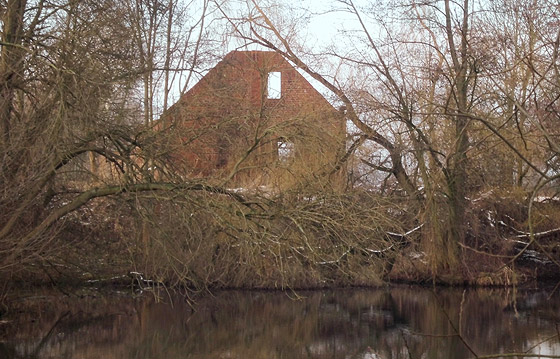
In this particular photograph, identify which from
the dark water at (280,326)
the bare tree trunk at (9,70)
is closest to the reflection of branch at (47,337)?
the dark water at (280,326)

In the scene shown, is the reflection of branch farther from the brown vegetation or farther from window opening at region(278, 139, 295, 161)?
window opening at region(278, 139, 295, 161)

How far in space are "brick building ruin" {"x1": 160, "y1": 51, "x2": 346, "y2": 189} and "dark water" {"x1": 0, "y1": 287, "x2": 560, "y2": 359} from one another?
228cm

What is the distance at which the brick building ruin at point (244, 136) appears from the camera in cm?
1191

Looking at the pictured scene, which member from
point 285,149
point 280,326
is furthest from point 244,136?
point 280,326

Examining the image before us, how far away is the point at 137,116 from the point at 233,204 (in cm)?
213

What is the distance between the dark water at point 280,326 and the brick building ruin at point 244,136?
7.50 ft

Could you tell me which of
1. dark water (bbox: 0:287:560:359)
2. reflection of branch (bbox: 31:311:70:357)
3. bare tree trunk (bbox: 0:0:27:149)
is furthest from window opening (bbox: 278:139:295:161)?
reflection of branch (bbox: 31:311:70:357)

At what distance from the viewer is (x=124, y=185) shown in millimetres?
10938

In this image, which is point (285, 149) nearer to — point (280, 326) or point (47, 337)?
point (280, 326)

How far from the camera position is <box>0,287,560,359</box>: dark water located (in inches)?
434

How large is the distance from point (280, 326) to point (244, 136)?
3.62 metres

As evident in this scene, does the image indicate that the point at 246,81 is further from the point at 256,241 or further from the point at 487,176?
the point at 487,176

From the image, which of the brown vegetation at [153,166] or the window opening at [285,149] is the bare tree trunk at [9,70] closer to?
the brown vegetation at [153,166]

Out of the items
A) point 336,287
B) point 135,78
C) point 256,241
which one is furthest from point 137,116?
point 336,287
